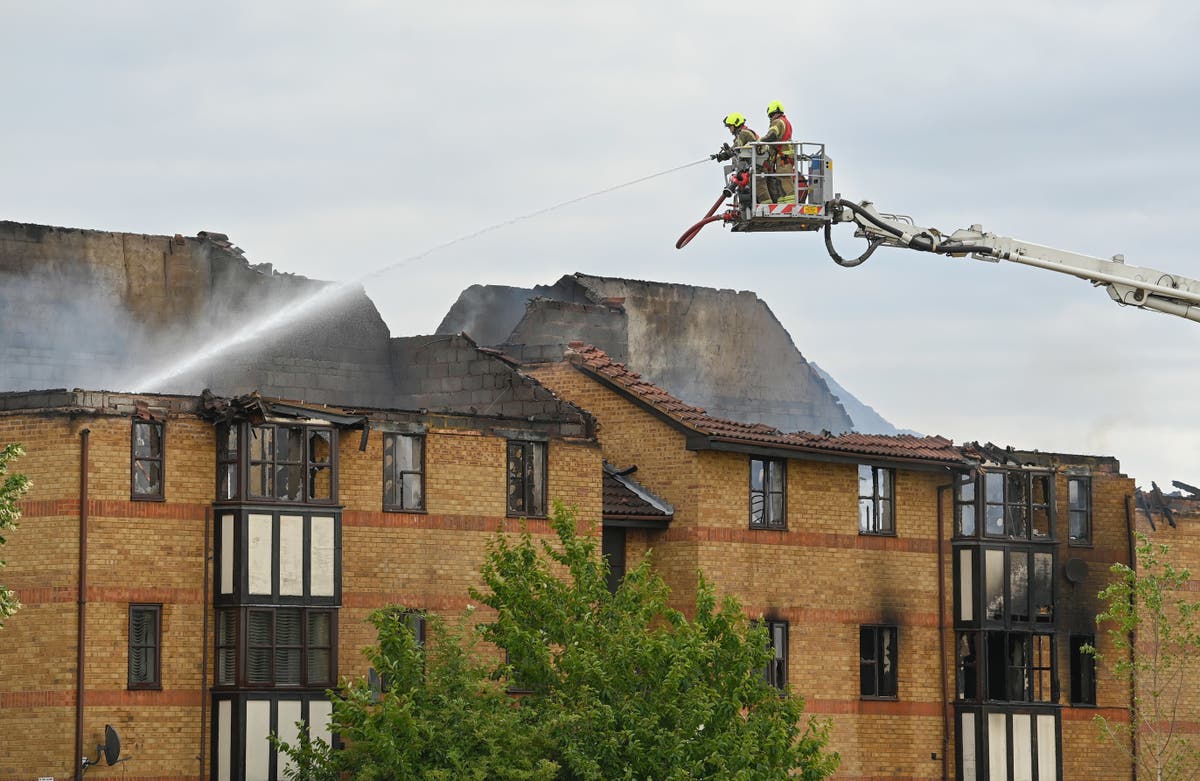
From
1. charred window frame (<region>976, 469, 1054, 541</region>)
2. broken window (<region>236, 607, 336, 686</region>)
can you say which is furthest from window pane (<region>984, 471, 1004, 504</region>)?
broken window (<region>236, 607, 336, 686</region>)

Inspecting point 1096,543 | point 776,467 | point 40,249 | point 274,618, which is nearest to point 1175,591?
point 1096,543

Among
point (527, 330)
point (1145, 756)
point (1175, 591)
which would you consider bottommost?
point (1145, 756)

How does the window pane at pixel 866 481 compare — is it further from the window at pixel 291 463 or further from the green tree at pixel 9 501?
the green tree at pixel 9 501

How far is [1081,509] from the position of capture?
2120 inches

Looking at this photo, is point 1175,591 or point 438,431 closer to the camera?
point 438,431

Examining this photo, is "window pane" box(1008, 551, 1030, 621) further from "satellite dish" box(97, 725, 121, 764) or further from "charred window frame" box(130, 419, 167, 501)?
"satellite dish" box(97, 725, 121, 764)

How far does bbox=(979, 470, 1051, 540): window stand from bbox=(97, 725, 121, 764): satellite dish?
19672mm

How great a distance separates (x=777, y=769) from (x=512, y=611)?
5000 mm

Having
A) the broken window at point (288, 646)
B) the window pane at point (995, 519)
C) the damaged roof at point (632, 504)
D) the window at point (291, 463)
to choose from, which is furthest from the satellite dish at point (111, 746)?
the window pane at point (995, 519)

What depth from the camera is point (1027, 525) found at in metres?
52.4

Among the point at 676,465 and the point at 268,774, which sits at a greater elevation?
the point at 676,465

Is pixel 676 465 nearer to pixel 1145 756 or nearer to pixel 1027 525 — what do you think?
pixel 1027 525

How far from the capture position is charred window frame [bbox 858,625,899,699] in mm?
50438

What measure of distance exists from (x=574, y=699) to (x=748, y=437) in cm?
1042
